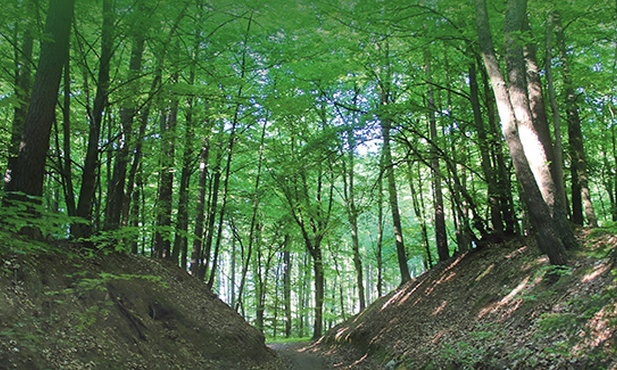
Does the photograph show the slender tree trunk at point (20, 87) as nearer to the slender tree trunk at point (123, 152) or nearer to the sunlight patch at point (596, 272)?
the slender tree trunk at point (123, 152)

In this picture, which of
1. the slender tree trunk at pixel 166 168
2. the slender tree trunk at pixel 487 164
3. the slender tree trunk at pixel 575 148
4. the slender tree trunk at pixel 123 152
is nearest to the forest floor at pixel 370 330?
the slender tree trunk at pixel 487 164

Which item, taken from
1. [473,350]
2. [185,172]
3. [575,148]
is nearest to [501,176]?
[575,148]

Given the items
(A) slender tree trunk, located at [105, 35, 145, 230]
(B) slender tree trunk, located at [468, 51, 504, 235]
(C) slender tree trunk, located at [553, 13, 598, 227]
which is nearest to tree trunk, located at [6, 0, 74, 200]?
(A) slender tree trunk, located at [105, 35, 145, 230]

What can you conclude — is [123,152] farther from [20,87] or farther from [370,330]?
[370,330]

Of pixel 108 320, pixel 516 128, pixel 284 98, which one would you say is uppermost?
pixel 284 98

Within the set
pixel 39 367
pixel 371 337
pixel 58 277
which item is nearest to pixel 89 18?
pixel 58 277

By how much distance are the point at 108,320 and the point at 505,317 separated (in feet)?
23.5

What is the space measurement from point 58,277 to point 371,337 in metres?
9.43

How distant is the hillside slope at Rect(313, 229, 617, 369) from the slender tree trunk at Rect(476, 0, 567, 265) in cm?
53

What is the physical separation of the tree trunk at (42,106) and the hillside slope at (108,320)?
1190 mm

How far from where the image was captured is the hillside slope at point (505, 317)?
547 cm

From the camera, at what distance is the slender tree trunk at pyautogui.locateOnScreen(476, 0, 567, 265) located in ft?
24.7

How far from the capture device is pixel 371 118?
1130 cm

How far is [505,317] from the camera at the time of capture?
7.62 meters
